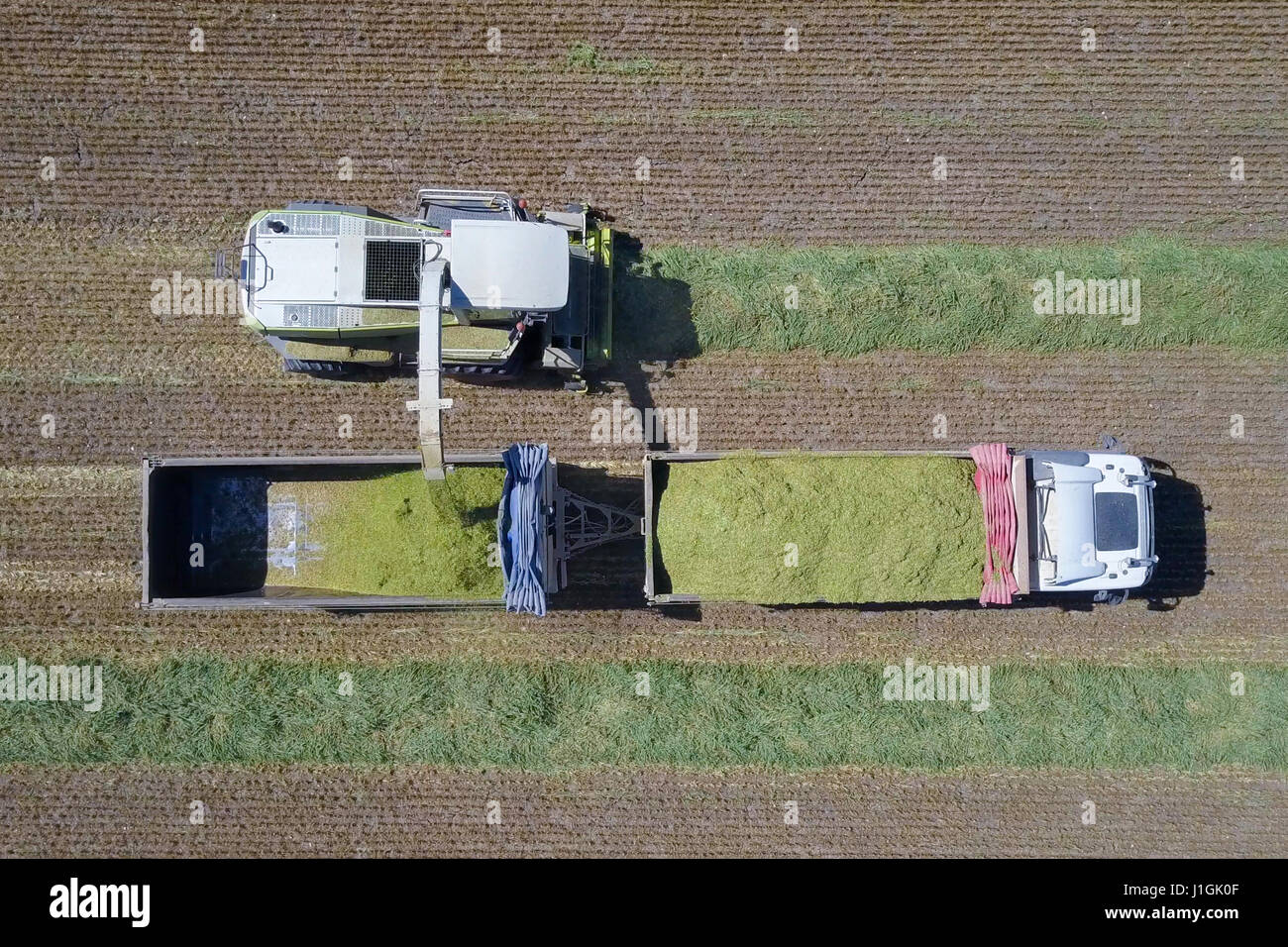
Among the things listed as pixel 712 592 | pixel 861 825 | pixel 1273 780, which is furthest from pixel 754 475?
pixel 1273 780

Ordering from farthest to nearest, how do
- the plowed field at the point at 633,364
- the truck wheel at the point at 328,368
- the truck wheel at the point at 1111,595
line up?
1. the plowed field at the point at 633,364
2. the truck wheel at the point at 328,368
3. the truck wheel at the point at 1111,595

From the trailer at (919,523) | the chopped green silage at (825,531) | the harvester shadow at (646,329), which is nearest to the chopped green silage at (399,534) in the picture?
the trailer at (919,523)

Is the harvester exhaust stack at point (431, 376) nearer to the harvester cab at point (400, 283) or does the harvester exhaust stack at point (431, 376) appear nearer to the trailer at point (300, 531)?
the harvester cab at point (400, 283)

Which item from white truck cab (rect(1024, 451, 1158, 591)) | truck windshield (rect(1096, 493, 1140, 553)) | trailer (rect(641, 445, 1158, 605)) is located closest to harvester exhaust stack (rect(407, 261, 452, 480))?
trailer (rect(641, 445, 1158, 605))

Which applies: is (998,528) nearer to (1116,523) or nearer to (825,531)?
(1116,523)

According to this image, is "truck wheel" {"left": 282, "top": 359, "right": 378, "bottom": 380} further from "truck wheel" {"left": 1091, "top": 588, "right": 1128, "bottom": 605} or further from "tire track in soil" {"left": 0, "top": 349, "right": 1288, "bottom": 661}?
"truck wheel" {"left": 1091, "top": 588, "right": 1128, "bottom": 605}

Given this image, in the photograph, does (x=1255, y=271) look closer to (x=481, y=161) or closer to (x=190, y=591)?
(x=481, y=161)

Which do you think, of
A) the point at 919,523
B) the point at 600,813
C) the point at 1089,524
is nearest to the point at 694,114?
the point at 919,523
